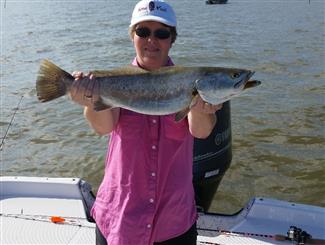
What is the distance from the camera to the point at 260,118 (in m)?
10.6

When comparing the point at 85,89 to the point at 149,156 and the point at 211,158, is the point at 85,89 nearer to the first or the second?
the point at 149,156

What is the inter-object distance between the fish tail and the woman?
0.25 feet

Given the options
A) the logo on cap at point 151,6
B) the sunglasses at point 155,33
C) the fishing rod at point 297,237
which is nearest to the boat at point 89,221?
the fishing rod at point 297,237

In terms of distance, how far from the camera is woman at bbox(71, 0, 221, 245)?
2920 mm

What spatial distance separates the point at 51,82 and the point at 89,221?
234 centimetres

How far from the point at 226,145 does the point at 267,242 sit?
4.97ft

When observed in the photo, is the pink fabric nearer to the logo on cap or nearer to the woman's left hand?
the woman's left hand

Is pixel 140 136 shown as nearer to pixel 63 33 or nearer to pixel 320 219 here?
pixel 320 219

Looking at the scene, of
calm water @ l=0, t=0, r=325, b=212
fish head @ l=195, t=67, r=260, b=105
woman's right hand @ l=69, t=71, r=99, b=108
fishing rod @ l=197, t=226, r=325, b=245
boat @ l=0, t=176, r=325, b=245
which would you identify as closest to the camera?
fish head @ l=195, t=67, r=260, b=105

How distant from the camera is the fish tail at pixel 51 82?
2935 millimetres

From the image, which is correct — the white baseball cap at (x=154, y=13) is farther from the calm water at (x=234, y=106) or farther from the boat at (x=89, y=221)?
the calm water at (x=234, y=106)

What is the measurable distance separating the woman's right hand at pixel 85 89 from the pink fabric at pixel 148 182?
24cm

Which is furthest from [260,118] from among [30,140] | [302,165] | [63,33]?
[63,33]

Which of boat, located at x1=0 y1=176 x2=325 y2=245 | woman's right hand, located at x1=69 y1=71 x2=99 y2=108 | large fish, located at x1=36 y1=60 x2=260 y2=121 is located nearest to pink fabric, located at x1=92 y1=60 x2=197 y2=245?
large fish, located at x1=36 y1=60 x2=260 y2=121
